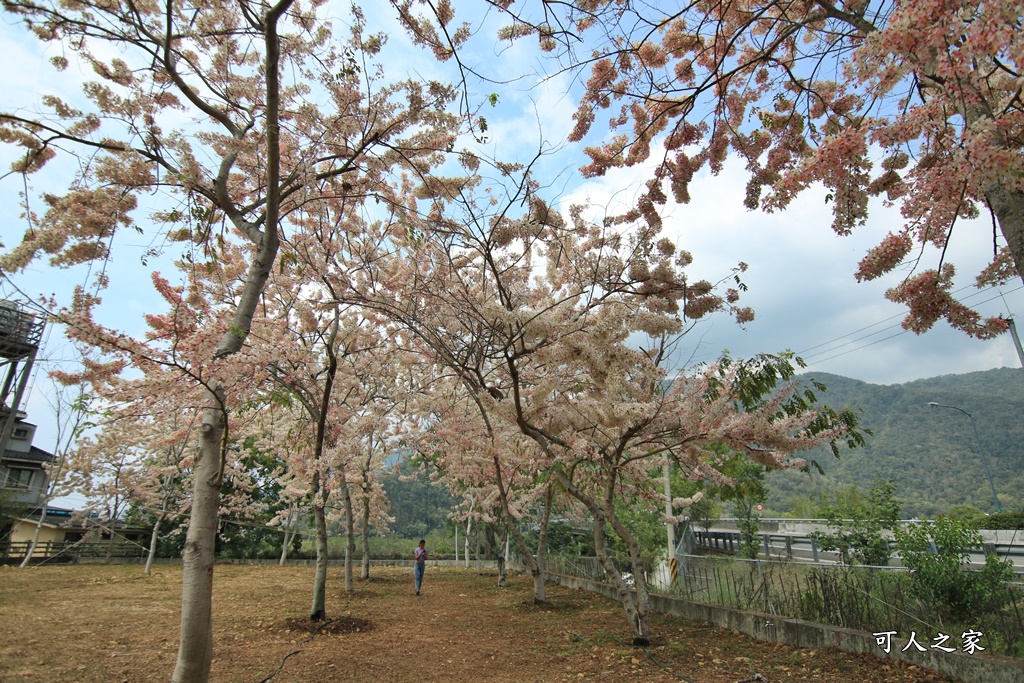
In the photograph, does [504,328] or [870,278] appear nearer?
[870,278]

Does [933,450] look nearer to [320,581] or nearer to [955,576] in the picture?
[955,576]

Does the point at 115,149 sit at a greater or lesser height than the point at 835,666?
greater

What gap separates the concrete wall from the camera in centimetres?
393

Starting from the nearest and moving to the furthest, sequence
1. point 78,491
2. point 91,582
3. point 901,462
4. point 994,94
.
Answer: point 994,94, point 91,582, point 78,491, point 901,462

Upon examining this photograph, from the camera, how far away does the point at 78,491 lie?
1598cm

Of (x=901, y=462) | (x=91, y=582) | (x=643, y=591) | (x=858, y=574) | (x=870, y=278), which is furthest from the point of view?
(x=901, y=462)

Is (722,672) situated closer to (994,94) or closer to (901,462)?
(994,94)

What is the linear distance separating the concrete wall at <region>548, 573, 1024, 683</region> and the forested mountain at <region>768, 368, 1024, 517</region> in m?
27.0

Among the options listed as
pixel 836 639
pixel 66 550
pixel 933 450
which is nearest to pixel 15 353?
pixel 66 550

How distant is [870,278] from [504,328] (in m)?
3.71

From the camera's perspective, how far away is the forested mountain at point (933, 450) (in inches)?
1524

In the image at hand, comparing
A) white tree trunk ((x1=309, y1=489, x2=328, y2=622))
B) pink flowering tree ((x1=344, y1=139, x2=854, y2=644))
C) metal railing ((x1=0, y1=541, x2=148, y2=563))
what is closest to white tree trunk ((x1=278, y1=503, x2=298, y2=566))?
metal railing ((x1=0, y1=541, x2=148, y2=563))

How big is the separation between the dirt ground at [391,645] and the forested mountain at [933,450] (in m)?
28.1

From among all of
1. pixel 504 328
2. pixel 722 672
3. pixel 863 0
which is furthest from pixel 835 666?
pixel 863 0
